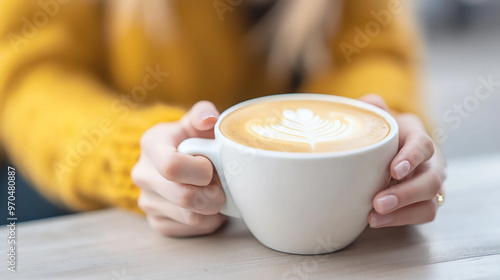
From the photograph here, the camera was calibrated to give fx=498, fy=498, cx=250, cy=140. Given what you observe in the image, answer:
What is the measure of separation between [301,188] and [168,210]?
0.17 meters

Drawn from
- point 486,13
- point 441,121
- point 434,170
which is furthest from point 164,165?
point 486,13

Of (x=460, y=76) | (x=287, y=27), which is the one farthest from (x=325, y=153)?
(x=460, y=76)

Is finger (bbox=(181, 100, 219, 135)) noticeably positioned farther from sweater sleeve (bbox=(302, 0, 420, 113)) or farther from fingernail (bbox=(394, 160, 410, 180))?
sweater sleeve (bbox=(302, 0, 420, 113))

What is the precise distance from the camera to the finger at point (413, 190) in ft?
1.48

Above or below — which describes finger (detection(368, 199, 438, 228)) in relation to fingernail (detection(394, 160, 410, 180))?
below

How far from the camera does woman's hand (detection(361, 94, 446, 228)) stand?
0.45 m

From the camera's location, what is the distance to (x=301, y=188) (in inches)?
16.4

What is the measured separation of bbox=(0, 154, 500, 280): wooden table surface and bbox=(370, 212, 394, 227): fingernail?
3cm

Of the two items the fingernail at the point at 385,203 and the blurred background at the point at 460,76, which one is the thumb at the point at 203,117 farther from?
the blurred background at the point at 460,76

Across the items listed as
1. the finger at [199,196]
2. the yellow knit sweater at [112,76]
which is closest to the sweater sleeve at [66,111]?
the yellow knit sweater at [112,76]

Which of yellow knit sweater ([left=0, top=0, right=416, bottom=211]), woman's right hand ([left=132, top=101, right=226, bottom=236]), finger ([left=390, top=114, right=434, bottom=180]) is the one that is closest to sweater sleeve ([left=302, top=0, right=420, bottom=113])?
yellow knit sweater ([left=0, top=0, right=416, bottom=211])

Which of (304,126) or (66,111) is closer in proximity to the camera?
(304,126)

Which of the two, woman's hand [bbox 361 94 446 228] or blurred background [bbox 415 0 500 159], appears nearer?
woman's hand [bbox 361 94 446 228]

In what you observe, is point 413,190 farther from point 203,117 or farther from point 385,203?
point 203,117
